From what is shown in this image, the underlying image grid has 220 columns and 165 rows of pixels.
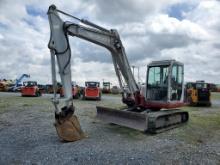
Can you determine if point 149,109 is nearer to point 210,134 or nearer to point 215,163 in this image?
point 210,134

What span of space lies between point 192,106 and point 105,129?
47.9 ft

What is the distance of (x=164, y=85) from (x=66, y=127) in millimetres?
4635

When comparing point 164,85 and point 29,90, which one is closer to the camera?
point 164,85

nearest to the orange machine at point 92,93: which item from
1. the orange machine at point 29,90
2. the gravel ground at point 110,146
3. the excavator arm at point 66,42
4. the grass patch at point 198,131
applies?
the orange machine at point 29,90

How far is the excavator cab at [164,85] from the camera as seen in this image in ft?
41.7

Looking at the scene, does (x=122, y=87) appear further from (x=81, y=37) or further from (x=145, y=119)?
(x=81, y=37)

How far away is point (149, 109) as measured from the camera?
1318 cm

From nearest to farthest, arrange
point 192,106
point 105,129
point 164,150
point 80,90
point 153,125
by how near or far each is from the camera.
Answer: point 164,150 < point 153,125 < point 105,129 < point 192,106 < point 80,90

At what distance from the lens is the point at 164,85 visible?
12836 mm

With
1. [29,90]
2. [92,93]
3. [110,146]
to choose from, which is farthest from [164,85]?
[29,90]

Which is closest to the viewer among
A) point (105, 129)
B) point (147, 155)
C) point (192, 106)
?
point (147, 155)

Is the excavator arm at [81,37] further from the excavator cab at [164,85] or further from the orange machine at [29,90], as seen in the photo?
the orange machine at [29,90]

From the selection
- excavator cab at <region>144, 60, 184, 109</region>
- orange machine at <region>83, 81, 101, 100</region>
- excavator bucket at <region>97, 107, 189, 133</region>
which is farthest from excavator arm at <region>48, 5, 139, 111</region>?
orange machine at <region>83, 81, 101, 100</region>

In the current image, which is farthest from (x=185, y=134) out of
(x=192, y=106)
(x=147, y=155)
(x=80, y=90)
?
(x=80, y=90)
